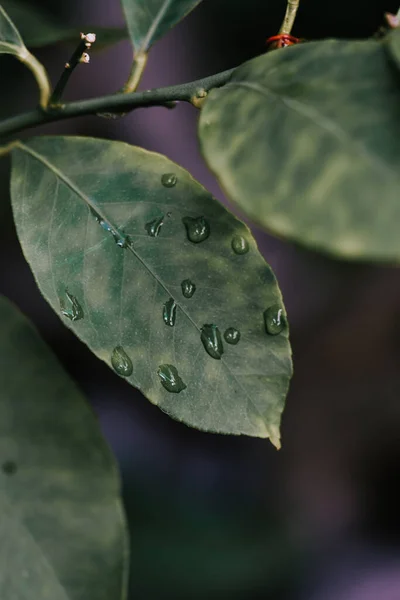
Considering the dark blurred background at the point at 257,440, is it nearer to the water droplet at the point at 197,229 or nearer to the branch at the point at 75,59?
the branch at the point at 75,59

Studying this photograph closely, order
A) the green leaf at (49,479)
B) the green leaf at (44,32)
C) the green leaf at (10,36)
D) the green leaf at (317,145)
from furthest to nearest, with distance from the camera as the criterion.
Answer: the green leaf at (44,32) → the green leaf at (49,479) → the green leaf at (10,36) → the green leaf at (317,145)

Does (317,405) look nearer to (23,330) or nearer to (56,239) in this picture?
(23,330)

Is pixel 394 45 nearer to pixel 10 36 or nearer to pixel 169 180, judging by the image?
pixel 169 180

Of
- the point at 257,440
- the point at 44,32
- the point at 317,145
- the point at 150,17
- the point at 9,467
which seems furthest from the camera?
the point at 257,440

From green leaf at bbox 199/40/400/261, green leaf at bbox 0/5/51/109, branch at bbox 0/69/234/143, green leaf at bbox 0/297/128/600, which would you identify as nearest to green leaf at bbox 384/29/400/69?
green leaf at bbox 199/40/400/261

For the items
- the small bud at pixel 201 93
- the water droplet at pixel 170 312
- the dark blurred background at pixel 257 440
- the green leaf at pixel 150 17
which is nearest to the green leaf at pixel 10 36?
the green leaf at pixel 150 17

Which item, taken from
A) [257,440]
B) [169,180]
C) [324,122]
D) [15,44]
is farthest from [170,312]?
[257,440]
